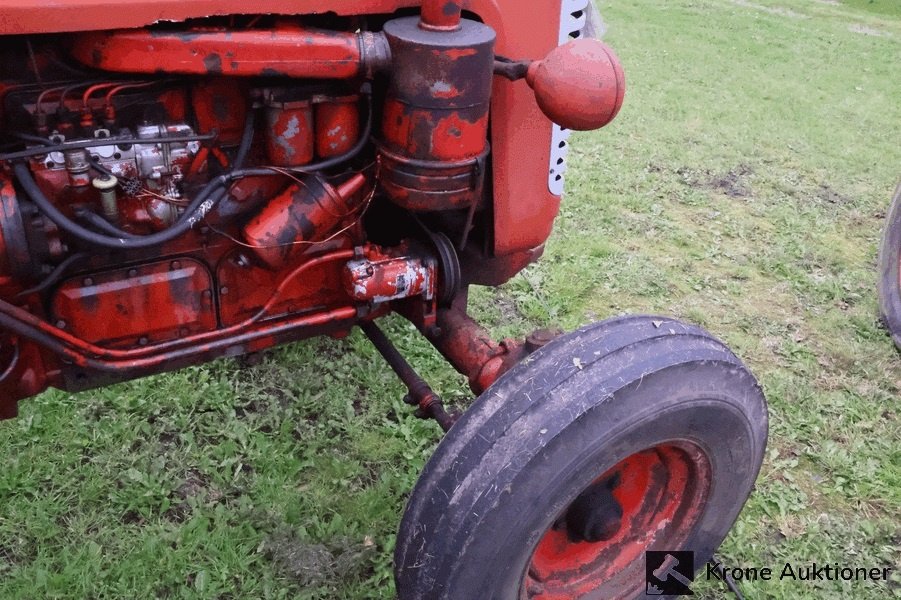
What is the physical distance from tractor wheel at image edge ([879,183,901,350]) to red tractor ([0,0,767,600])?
2036 mm

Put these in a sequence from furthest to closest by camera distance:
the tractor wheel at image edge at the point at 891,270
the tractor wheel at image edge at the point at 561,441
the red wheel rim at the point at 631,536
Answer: the tractor wheel at image edge at the point at 891,270, the red wheel rim at the point at 631,536, the tractor wheel at image edge at the point at 561,441

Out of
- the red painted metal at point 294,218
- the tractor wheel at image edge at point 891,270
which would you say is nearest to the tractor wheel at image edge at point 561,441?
the red painted metal at point 294,218

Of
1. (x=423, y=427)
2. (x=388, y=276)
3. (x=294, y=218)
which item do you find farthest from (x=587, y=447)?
(x=423, y=427)

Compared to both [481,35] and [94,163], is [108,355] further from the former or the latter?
[481,35]

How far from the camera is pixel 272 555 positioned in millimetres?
2377

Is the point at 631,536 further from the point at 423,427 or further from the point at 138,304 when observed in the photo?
the point at 138,304

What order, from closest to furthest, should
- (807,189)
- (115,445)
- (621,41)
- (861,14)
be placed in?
(115,445), (807,189), (621,41), (861,14)

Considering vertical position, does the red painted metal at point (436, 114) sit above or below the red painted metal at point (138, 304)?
above

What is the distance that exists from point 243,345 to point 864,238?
3870mm

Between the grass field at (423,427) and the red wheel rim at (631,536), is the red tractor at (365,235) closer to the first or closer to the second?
the red wheel rim at (631,536)

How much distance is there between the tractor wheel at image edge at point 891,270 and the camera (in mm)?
3604

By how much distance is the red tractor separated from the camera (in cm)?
157

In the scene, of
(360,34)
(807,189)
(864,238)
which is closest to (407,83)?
(360,34)

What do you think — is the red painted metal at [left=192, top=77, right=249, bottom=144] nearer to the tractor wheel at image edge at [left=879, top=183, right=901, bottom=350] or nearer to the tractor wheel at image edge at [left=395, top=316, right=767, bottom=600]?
the tractor wheel at image edge at [left=395, top=316, right=767, bottom=600]
